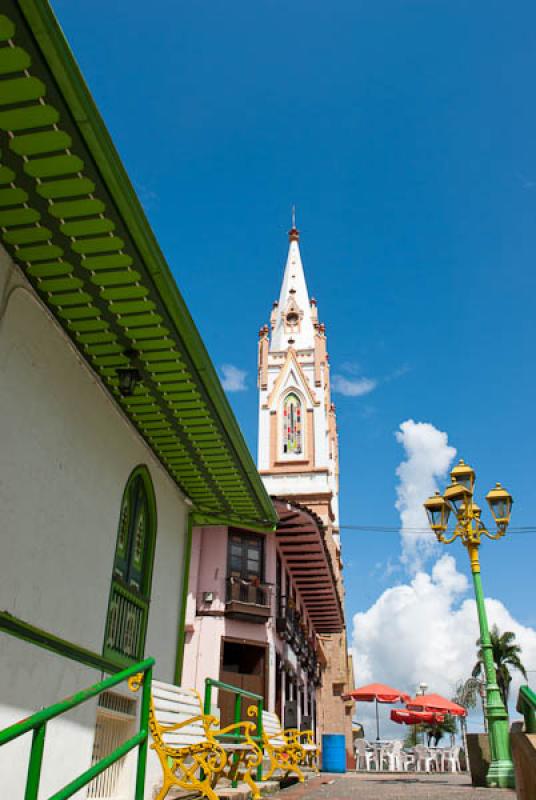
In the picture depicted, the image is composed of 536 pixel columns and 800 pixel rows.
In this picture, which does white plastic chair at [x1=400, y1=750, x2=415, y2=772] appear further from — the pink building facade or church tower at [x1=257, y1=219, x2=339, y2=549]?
church tower at [x1=257, y1=219, x2=339, y2=549]

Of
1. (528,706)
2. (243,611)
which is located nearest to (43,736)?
(528,706)

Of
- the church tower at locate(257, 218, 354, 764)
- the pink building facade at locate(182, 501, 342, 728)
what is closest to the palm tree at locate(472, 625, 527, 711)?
the church tower at locate(257, 218, 354, 764)

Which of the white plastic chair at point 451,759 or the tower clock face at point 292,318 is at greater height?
the tower clock face at point 292,318

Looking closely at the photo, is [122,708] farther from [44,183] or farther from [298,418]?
[298,418]

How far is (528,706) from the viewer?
3.94 meters

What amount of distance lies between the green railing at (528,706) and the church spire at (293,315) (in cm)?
3922

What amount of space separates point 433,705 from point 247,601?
1572 cm

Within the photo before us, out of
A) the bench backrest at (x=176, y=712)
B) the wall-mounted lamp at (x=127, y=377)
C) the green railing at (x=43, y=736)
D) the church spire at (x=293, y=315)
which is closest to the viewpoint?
the green railing at (x=43, y=736)

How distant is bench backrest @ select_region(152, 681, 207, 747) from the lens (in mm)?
6332

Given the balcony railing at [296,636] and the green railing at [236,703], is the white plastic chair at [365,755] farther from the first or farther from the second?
the green railing at [236,703]

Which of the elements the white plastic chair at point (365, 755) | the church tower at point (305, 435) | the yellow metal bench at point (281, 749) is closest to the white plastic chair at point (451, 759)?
the white plastic chair at point (365, 755)

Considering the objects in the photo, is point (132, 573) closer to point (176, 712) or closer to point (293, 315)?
point (176, 712)

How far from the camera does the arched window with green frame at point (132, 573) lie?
8.01 m

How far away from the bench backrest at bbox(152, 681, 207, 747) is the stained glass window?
1186 inches
